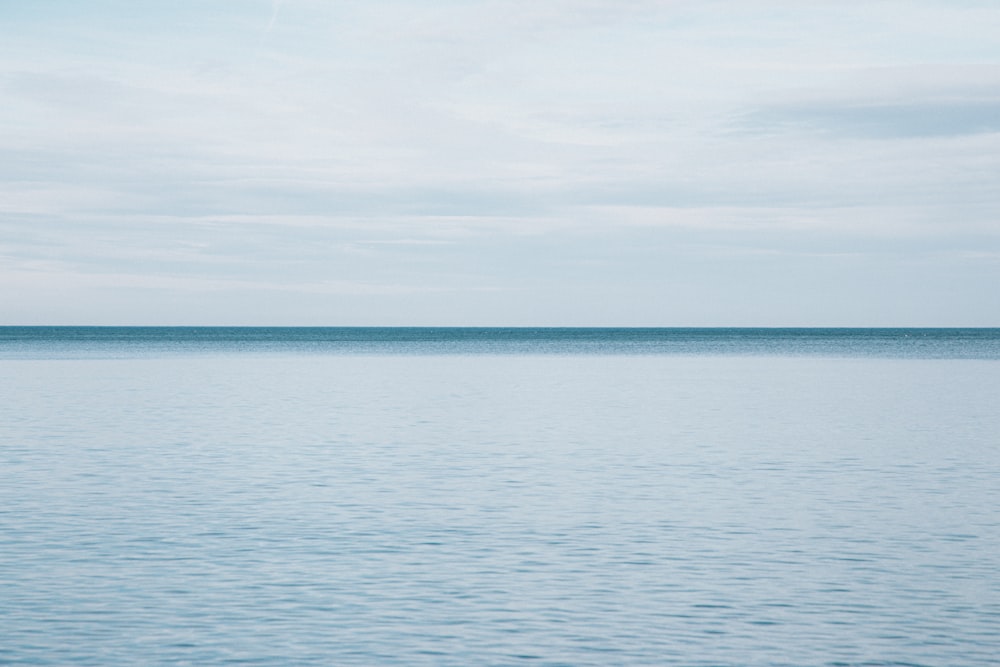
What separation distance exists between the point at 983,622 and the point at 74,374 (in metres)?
62.3

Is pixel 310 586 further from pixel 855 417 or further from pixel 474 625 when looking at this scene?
pixel 855 417

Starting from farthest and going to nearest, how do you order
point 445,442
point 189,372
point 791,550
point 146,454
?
1. point 189,372
2. point 445,442
3. point 146,454
4. point 791,550

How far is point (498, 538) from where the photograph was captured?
2030cm

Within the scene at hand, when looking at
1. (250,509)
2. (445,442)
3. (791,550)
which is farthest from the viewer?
(445,442)

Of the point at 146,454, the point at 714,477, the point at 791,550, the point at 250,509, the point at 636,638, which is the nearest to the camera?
the point at 636,638

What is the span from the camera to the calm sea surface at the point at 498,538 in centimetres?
1445

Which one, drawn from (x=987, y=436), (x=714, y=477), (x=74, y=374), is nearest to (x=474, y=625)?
(x=714, y=477)

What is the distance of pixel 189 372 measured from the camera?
76000mm

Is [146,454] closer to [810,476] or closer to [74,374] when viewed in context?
[810,476]

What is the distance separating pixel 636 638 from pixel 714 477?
13.4 meters

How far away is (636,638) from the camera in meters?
14.5

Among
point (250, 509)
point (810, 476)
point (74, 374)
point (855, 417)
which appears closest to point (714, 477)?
point (810, 476)

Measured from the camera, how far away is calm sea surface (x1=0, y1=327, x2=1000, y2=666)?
569 inches

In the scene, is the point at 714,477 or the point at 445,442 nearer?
the point at 714,477
